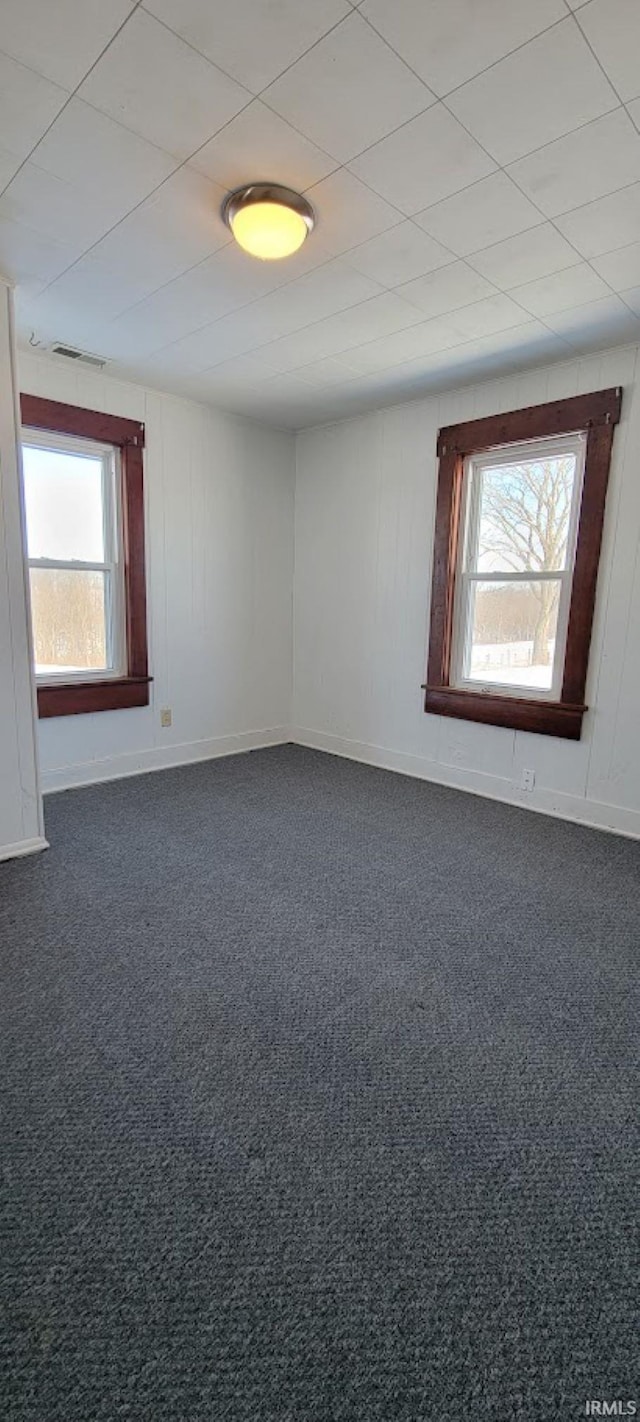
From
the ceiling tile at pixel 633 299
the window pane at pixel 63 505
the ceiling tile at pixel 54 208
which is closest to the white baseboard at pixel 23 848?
the window pane at pixel 63 505

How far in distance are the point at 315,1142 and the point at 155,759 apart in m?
3.14

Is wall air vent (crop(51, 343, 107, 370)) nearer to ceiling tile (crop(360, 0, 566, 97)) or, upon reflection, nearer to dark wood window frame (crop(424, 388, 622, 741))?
dark wood window frame (crop(424, 388, 622, 741))

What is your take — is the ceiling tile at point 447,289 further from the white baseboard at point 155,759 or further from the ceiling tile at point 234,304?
the white baseboard at point 155,759

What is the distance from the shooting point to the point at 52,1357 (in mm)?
963

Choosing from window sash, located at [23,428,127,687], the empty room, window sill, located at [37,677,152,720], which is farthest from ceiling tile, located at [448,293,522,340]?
window sill, located at [37,677,152,720]

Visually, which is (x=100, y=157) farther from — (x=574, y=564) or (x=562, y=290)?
(x=574, y=564)

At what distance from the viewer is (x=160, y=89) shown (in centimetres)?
154

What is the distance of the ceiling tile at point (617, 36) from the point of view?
1312 millimetres

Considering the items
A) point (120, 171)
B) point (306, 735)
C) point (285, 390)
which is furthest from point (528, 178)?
point (306, 735)

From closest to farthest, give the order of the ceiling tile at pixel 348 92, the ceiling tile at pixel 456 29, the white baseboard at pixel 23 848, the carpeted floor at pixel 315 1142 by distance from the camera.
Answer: the carpeted floor at pixel 315 1142, the ceiling tile at pixel 456 29, the ceiling tile at pixel 348 92, the white baseboard at pixel 23 848

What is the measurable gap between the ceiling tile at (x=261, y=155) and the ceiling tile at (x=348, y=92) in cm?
4

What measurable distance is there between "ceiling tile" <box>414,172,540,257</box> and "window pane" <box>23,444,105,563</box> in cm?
243

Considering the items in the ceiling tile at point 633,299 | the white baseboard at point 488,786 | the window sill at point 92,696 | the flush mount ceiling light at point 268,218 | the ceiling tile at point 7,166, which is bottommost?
the white baseboard at point 488,786

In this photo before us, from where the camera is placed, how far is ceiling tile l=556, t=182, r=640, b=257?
1.91 meters
